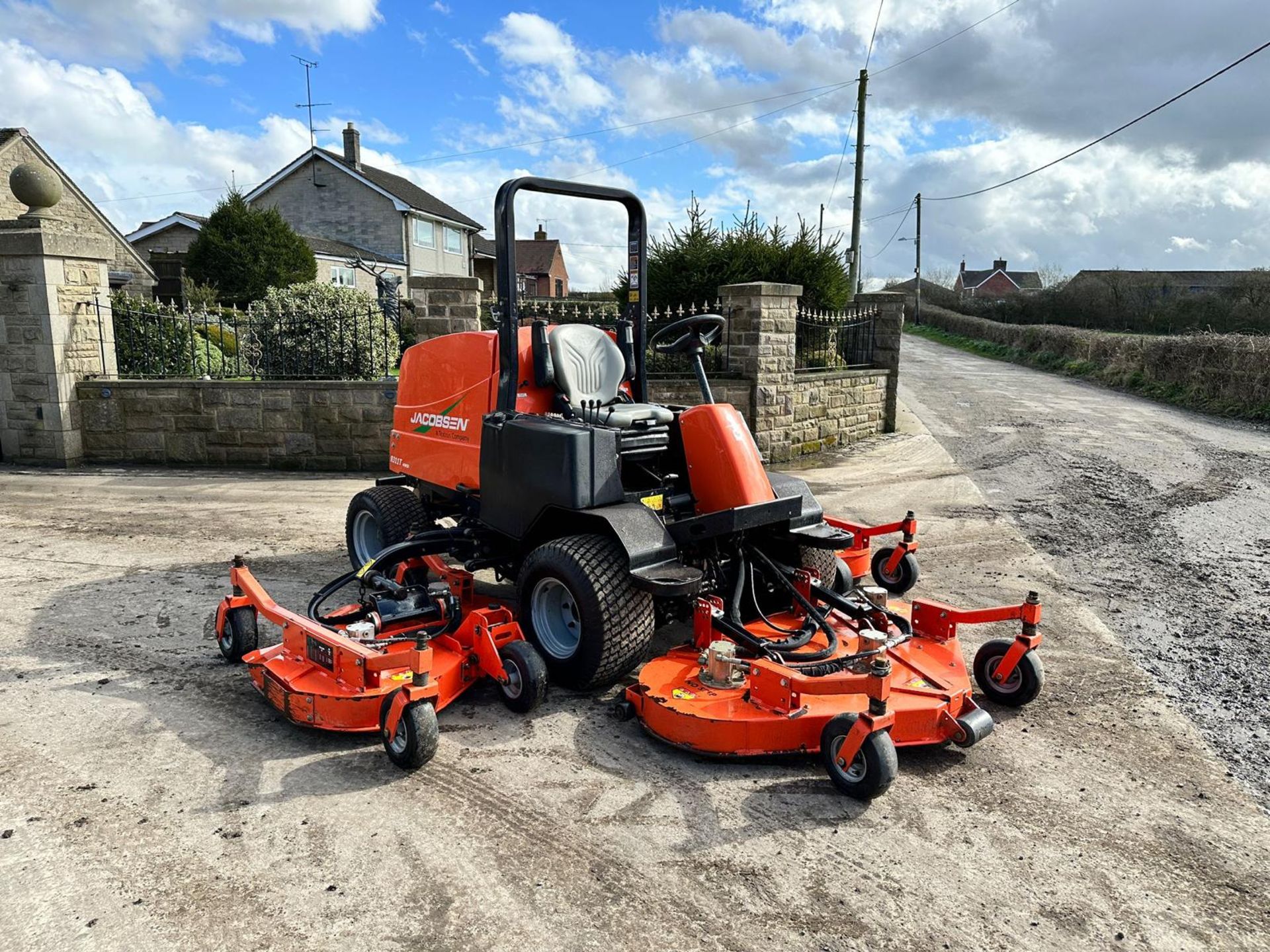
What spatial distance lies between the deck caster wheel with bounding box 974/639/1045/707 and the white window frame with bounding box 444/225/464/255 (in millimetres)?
37131

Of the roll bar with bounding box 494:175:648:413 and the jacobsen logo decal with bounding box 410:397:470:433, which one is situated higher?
the roll bar with bounding box 494:175:648:413

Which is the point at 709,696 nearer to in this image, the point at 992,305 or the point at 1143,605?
the point at 1143,605

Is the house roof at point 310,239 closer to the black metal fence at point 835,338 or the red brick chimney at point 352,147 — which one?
the red brick chimney at point 352,147

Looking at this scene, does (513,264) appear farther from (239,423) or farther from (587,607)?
(239,423)

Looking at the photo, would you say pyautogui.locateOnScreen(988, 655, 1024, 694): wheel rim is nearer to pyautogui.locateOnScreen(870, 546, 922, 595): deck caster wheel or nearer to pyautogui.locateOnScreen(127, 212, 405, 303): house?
pyautogui.locateOnScreen(870, 546, 922, 595): deck caster wheel

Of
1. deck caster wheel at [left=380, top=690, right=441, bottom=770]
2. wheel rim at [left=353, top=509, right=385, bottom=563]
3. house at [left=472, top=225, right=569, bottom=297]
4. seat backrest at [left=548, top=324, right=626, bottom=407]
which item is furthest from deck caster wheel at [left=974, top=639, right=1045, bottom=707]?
house at [left=472, top=225, right=569, bottom=297]

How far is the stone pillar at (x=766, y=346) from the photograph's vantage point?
412 inches

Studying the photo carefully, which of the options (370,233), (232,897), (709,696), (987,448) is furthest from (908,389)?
(370,233)

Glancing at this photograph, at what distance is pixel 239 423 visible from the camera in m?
10.5

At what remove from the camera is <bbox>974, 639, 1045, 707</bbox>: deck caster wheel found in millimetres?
4156

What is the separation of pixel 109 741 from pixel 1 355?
8590 millimetres

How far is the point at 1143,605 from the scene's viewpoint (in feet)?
19.4

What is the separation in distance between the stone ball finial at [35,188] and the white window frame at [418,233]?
83.6 ft

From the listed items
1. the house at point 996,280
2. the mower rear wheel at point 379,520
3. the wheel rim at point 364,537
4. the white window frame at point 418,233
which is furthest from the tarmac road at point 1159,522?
the house at point 996,280
